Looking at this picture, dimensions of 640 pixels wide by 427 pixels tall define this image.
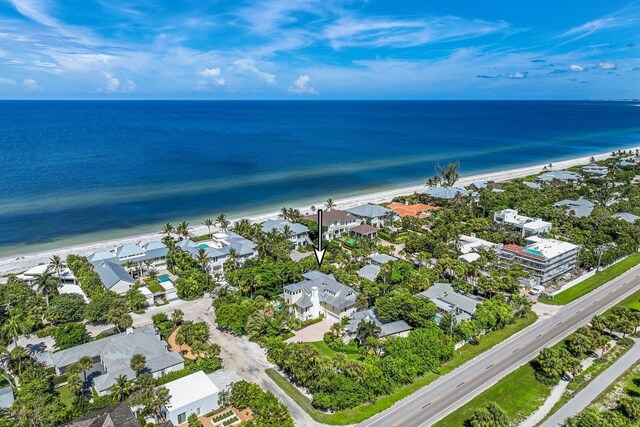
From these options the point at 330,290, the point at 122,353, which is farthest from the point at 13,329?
the point at 330,290

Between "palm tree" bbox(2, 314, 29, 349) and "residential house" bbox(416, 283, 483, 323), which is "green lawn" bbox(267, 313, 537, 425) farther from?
"palm tree" bbox(2, 314, 29, 349)

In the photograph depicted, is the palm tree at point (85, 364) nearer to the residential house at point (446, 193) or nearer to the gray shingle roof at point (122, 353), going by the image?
the gray shingle roof at point (122, 353)

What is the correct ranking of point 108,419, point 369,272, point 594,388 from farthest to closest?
point 369,272, point 594,388, point 108,419

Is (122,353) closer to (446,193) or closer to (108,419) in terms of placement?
(108,419)

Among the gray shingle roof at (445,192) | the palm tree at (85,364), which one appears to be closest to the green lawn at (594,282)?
the gray shingle roof at (445,192)

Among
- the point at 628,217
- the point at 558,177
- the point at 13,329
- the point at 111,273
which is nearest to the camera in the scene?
the point at 13,329

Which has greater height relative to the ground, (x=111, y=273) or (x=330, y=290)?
(x=330, y=290)

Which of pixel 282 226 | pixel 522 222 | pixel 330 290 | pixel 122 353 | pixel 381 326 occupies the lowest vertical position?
pixel 381 326

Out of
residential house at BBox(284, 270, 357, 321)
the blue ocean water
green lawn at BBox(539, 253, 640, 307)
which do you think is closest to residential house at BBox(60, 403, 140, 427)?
residential house at BBox(284, 270, 357, 321)
